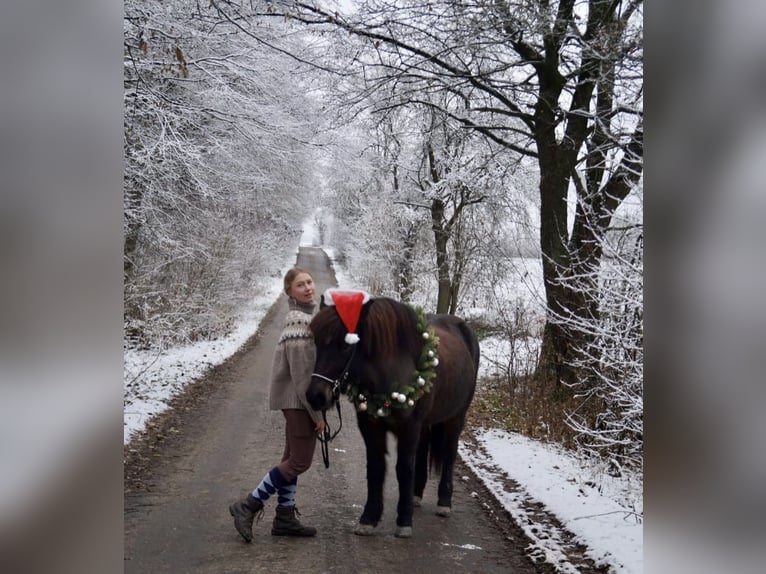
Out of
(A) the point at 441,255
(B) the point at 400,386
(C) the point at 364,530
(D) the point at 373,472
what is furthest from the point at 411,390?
(A) the point at 441,255

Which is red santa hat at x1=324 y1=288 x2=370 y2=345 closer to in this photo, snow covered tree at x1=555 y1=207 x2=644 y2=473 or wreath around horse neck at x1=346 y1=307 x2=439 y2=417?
wreath around horse neck at x1=346 y1=307 x2=439 y2=417

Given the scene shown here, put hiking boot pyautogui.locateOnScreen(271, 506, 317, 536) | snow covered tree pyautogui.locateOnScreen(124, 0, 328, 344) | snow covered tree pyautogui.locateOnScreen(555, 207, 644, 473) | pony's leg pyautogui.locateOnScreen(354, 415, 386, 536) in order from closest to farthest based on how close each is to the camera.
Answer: snow covered tree pyautogui.locateOnScreen(555, 207, 644, 473) < hiking boot pyautogui.locateOnScreen(271, 506, 317, 536) < pony's leg pyautogui.locateOnScreen(354, 415, 386, 536) < snow covered tree pyautogui.locateOnScreen(124, 0, 328, 344)

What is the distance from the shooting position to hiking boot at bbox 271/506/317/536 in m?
2.86

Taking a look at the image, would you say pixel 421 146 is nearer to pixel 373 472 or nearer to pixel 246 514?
pixel 373 472

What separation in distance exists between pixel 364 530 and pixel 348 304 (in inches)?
44.1

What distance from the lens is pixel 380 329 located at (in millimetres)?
2689

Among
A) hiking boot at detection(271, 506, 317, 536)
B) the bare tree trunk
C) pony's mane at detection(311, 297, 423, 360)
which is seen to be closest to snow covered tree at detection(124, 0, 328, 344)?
the bare tree trunk

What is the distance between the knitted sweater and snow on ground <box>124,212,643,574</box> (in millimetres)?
728

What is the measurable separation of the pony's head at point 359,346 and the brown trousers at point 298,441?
0.25 m

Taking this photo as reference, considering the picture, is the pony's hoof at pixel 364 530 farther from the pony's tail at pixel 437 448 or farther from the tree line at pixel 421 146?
the tree line at pixel 421 146

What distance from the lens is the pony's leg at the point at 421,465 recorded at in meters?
3.52
